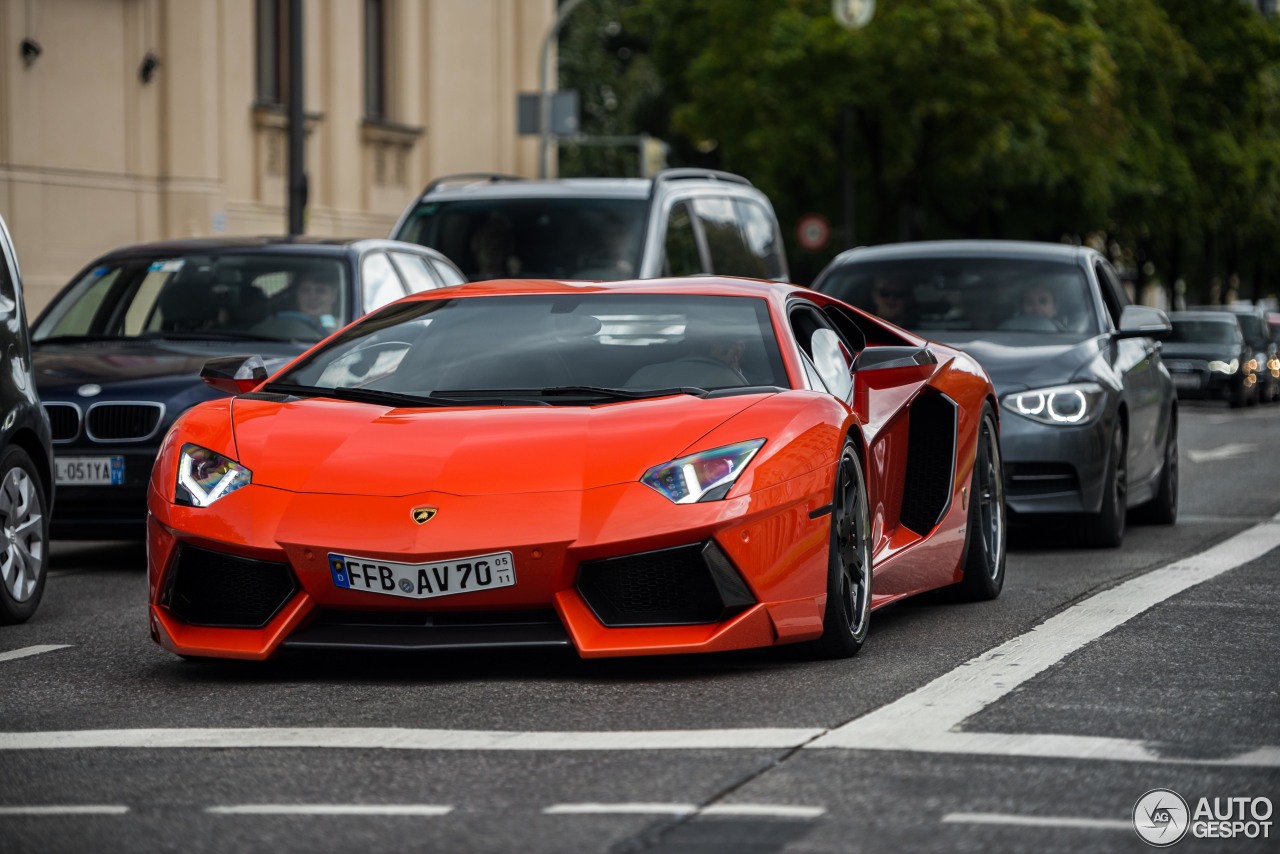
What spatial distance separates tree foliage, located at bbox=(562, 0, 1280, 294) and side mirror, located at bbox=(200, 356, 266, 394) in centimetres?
2911

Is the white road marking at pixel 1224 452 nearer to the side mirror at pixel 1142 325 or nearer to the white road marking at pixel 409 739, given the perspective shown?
the side mirror at pixel 1142 325

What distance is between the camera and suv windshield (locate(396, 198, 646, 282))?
51.3 feet

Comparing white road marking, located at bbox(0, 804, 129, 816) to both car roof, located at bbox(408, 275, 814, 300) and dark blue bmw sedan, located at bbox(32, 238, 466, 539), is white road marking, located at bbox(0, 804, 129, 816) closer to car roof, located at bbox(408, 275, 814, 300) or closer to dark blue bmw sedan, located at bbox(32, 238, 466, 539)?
car roof, located at bbox(408, 275, 814, 300)

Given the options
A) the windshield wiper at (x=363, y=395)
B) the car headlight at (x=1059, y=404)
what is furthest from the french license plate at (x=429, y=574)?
the car headlight at (x=1059, y=404)

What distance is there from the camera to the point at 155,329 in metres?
12.0

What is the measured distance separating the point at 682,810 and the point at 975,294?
316 inches

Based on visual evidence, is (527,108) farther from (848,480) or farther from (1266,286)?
(1266,286)

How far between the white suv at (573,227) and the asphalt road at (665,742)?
755 cm

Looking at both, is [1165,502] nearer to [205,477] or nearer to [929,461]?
[929,461]

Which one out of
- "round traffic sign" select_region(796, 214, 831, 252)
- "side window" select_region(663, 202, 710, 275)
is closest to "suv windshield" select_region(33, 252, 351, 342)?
"side window" select_region(663, 202, 710, 275)

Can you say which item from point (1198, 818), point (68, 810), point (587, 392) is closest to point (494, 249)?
point (587, 392)

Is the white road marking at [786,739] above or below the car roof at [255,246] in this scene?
below

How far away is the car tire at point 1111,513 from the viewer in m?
11.2

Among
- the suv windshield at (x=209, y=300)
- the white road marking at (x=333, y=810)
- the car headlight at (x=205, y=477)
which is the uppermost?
the car headlight at (x=205, y=477)
